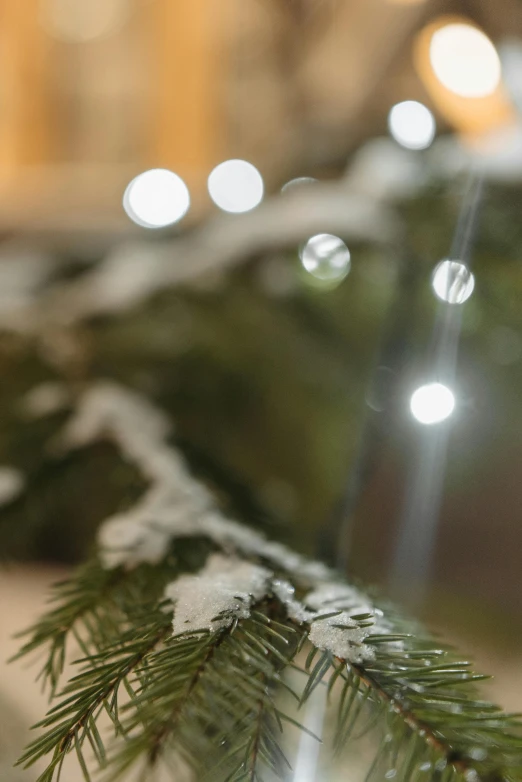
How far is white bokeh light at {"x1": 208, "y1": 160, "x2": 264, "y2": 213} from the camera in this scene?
0.76 metres

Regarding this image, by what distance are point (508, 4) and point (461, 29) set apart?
7.5 inches

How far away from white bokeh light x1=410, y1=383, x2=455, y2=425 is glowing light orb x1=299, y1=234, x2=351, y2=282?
15 centimetres

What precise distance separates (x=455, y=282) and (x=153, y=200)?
0.44 meters

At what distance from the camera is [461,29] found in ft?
1.53

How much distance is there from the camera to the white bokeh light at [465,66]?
1.49 ft

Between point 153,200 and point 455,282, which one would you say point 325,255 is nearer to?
point 455,282

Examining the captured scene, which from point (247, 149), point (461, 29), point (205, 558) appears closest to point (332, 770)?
point (205, 558)

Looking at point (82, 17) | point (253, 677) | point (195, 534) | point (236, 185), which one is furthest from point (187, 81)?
point (253, 677)

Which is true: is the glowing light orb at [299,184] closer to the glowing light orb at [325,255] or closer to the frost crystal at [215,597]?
the glowing light orb at [325,255]

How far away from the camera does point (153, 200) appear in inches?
28.6

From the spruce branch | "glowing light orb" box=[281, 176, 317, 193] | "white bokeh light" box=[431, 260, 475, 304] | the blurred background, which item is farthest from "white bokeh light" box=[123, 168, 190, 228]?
the spruce branch

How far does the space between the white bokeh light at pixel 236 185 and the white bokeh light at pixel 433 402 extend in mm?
441

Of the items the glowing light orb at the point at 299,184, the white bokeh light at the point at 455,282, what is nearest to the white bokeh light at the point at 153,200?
the glowing light orb at the point at 299,184

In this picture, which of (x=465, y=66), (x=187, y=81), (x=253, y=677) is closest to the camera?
(x=253, y=677)
